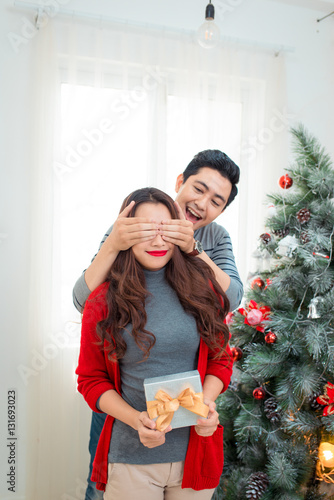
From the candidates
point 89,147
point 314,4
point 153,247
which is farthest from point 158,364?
point 314,4

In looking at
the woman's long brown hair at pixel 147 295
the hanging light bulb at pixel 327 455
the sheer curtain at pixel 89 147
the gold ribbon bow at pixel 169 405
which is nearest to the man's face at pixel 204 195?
the woman's long brown hair at pixel 147 295

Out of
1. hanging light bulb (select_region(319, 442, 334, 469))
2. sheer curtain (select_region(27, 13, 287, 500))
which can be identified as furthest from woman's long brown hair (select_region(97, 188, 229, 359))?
sheer curtain (select_region(27, 13, 287, 500))

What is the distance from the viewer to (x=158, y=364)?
1.12 m

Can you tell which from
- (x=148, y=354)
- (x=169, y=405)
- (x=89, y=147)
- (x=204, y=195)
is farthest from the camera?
(x=89, y=147)

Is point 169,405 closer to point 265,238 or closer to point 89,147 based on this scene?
point 265,238

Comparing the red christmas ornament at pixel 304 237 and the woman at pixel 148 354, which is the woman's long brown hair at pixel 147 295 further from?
the red christmas ornament at pixel 304 237

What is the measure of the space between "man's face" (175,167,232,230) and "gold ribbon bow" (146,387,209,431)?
0.60 metres

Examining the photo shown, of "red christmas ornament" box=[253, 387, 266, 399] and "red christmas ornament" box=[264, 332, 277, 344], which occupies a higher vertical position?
"red christmas ornament" box=[264, 332, 277, 344]

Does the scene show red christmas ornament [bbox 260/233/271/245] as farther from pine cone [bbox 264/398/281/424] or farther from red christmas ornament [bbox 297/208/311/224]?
pine cone [bbox 264/398/281/424]

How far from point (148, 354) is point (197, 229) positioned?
1.78ft

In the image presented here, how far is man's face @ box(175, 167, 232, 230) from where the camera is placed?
142cm

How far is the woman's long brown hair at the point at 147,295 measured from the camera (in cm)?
112

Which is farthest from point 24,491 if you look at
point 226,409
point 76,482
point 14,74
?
point 14,74

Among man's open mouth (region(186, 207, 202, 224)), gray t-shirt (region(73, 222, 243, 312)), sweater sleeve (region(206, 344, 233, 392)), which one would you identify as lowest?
sweater sleeve (region(206, 344, 233, 392))
